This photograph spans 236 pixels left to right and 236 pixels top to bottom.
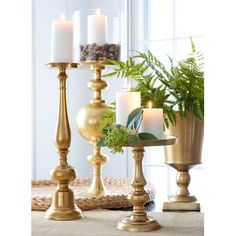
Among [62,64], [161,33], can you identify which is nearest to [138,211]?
[62,64]

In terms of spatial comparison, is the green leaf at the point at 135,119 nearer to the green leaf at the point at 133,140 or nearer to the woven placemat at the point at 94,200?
the green leaf at the point at 133,140

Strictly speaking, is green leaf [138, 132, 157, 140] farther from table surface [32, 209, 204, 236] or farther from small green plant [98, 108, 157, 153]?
table surface [32, 209, 204, 236]

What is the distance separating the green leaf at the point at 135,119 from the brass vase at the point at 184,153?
0.19m

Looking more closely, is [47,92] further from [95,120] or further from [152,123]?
[152,123]

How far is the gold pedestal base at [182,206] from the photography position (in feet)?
4.04

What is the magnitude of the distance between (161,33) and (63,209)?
176 centimetres

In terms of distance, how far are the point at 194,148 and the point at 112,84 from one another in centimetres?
160

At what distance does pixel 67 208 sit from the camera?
1.16 metres

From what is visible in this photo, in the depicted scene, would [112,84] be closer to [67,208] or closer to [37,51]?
[37,51]

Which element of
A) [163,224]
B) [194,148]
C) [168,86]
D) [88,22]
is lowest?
[163,224]

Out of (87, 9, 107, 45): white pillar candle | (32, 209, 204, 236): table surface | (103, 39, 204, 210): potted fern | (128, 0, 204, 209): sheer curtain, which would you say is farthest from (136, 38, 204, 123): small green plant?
(128, 0, 204, 209): sheer curtain

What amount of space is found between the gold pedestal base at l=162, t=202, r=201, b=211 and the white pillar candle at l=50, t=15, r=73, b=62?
39 cm
